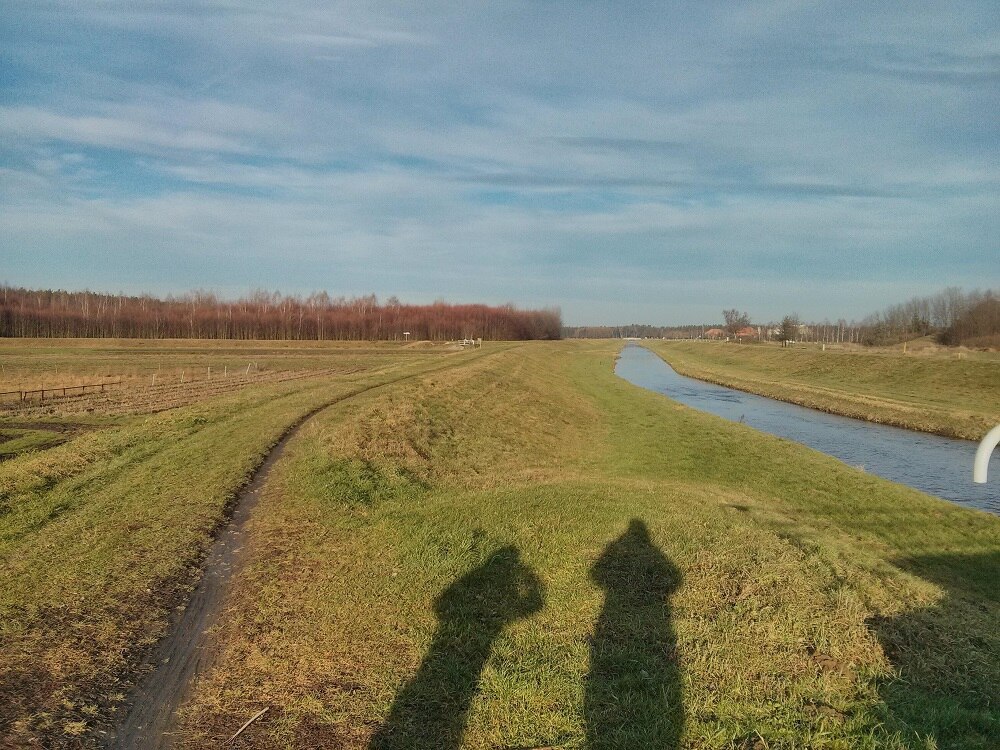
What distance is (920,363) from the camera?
154 ft

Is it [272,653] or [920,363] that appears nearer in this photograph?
[272,653]

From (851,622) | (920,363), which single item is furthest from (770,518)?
(920,363)

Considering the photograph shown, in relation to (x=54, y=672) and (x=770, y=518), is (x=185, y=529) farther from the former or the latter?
(x=770, y=518)

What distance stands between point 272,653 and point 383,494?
6045mm

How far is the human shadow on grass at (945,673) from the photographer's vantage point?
4773 mm

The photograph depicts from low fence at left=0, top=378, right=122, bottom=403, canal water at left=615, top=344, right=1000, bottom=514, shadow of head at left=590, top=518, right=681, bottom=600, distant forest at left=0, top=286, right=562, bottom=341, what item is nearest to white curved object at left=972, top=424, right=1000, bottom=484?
shadow of head at left=590, top=518, right=681, bottom=600

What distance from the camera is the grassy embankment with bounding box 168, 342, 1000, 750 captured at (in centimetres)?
502

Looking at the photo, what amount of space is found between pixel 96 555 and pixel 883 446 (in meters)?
26.4

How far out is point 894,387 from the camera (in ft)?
147

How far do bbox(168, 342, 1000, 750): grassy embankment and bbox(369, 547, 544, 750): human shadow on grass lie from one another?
0.02 m

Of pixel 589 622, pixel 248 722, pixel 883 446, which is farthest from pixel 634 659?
pixel 883 446

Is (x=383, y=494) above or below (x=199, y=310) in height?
below

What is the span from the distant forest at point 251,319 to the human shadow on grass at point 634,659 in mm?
134469

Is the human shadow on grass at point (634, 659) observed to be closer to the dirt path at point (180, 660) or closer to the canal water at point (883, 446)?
the dirt path at point (180, 660)
